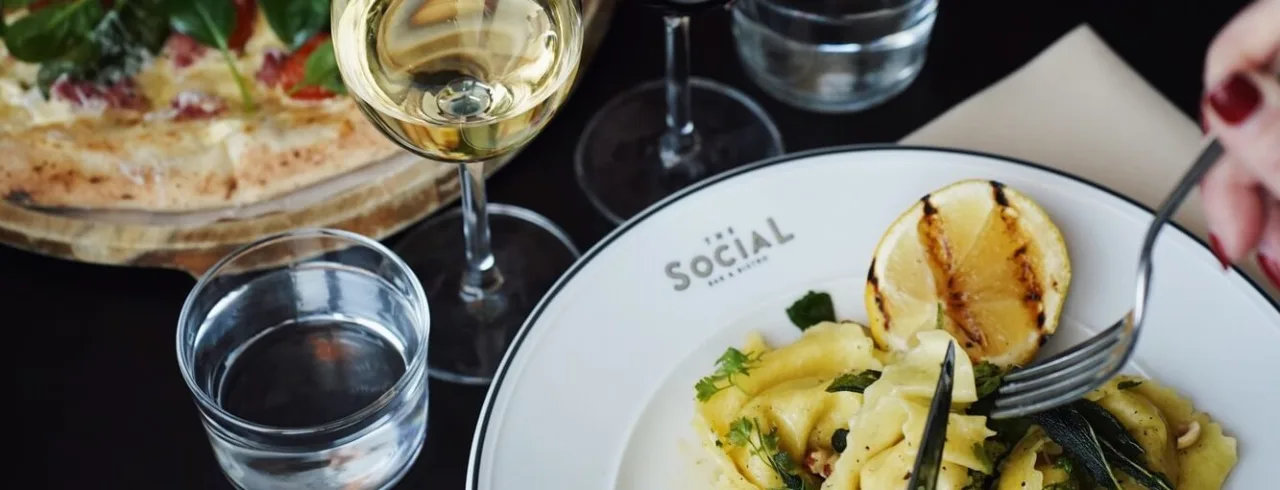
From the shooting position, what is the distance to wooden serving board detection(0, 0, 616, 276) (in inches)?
63.8

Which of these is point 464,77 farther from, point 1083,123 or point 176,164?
point 1083,123

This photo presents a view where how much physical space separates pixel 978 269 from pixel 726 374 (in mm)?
312

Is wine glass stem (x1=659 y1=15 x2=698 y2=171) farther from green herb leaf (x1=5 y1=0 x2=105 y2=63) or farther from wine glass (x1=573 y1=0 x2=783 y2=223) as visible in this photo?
green herb leaf (x1=5 y1=0 x2=105 y2=63)

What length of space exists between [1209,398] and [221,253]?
117 centimetres

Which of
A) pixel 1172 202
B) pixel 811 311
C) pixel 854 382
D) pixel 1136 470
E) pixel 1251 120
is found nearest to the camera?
pixel 1251 120

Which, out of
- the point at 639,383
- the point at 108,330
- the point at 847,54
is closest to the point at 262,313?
the point at 108,330

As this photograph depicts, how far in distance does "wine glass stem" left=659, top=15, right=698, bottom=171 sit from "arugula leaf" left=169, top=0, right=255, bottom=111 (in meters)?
0.57

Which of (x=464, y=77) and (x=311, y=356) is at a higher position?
(x=464, y=77)

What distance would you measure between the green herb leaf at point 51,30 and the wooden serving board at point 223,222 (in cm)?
20

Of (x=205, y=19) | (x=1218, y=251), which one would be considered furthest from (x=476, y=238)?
(x=1218, y=251)

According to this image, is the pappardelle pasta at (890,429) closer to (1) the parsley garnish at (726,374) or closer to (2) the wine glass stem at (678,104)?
(1) the parsley garnish at (726,374)

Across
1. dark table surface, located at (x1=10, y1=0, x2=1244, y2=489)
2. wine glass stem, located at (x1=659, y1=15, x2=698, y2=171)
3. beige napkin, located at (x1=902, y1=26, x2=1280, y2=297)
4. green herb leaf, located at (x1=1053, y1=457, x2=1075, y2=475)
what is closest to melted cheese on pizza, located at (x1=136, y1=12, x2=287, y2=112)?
dark table surface, located at (x1=10, y1=0, x2=1244, y2=489)

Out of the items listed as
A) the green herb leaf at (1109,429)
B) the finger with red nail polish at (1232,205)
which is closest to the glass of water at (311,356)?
the green herb leaf at (1109,429)

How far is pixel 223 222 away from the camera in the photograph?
64.6 inches
